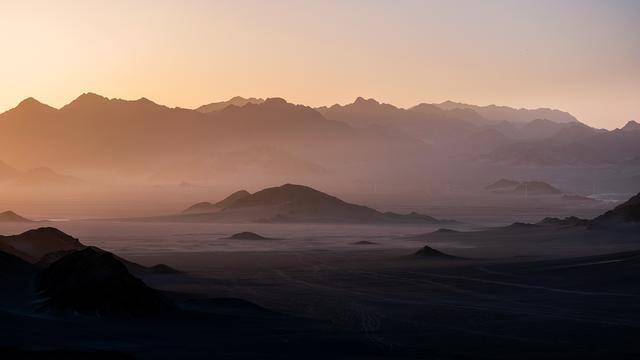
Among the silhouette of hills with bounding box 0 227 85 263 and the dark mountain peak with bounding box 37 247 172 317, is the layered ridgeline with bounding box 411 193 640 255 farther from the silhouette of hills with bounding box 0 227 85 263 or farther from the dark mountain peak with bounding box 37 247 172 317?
the dark mountain peak with bounding box 37 247 172 317

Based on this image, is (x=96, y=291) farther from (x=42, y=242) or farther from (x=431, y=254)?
(x=431, y=254)

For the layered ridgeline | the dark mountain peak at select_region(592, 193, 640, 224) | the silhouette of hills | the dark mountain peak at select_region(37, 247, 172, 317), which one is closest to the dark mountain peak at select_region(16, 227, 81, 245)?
the silhouette of hills

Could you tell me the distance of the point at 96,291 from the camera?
5428 cm

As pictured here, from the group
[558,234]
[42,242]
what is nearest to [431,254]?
[42,242]

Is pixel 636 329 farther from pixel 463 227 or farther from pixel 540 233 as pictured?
pixel 463 227

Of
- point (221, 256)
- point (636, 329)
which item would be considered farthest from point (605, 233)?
point (636, 329)

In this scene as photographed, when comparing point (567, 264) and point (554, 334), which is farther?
point (567, 264)

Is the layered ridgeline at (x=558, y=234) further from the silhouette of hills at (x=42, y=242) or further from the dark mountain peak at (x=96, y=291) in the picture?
the dark mountain peak at (x=96, y=291)

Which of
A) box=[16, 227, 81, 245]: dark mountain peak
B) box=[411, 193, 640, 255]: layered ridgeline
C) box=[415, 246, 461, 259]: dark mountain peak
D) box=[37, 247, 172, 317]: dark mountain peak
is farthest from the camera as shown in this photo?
box=[411, 193, 640, 255]: layered ridgeline

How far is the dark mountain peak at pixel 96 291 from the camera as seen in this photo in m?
53.2

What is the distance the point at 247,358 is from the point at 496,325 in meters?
18.1

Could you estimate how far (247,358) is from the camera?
134 feet

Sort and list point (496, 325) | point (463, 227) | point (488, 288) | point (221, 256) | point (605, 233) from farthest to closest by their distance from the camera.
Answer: point (463, 227), point (605, 233), point (221, 256), point (488, 288), point (496, 325)

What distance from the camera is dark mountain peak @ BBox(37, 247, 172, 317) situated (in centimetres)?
5316
